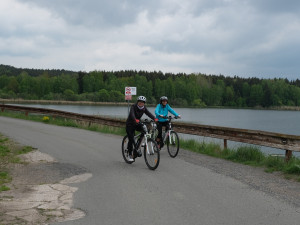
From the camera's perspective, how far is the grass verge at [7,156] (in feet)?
23.6

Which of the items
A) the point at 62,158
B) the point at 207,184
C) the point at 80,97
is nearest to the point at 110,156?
the point at 62,158

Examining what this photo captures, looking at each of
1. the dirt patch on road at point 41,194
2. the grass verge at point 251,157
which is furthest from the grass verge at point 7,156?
the grass verge at point 251,157

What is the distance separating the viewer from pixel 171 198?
235 inches

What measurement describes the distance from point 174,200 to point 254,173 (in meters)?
3.56

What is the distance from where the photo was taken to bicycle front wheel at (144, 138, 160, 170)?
848 centimetres

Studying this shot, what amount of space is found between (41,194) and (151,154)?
129 inches

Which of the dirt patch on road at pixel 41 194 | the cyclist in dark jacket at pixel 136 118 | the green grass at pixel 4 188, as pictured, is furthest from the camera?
the cyclist in dark jacket at pixel 136 118

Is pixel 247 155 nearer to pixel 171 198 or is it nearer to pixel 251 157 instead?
pixel 251 157

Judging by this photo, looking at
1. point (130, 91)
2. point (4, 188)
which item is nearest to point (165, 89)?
point (130, 91)

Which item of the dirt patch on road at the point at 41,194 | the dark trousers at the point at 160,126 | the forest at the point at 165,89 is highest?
the forest at the point at 165,89

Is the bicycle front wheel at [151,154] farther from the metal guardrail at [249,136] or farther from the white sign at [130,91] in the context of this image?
the white sign at [130,91]

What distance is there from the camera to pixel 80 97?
11050 centimetres

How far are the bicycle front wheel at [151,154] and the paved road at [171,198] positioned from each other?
0.18 metres

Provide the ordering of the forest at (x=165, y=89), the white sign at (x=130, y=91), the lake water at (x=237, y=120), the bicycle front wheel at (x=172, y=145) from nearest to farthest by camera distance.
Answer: the bicycle front wheel at (x=172, y=145), the white sign at (x=130, y=91), the lake water at (x=237, y=120), the forest at (x=165, y=89)
